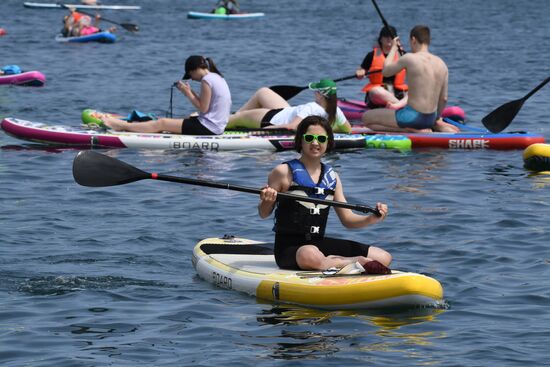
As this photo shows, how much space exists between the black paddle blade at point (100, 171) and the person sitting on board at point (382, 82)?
835 cm

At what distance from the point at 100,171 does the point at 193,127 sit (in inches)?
258

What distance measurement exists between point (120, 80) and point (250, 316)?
17.6m

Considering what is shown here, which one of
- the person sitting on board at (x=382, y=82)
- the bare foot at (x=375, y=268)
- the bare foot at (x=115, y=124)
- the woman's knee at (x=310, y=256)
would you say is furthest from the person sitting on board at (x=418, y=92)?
the bare foot at (x=375, y=268)

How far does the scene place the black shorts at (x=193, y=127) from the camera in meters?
16.0

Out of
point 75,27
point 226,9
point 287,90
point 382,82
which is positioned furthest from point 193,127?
point 226,9

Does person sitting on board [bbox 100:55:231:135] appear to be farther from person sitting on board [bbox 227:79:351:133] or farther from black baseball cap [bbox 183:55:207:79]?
person sitting on board [bbox 227:79:351:133]

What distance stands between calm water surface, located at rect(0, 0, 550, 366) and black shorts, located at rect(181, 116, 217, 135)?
42cm

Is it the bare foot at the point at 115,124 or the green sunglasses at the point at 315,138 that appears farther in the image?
the bare foot at the point at 115,124

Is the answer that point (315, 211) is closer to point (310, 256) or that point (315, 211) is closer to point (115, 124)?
point (310, 256)

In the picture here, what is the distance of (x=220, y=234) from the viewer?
11.6 m

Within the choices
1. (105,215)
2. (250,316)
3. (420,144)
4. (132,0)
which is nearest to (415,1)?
(132,0)

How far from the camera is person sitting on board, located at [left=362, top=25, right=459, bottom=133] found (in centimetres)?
1559

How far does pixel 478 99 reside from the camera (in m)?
22.9

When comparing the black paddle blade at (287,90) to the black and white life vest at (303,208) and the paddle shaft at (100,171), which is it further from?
the black and white life vest at (303,208)
